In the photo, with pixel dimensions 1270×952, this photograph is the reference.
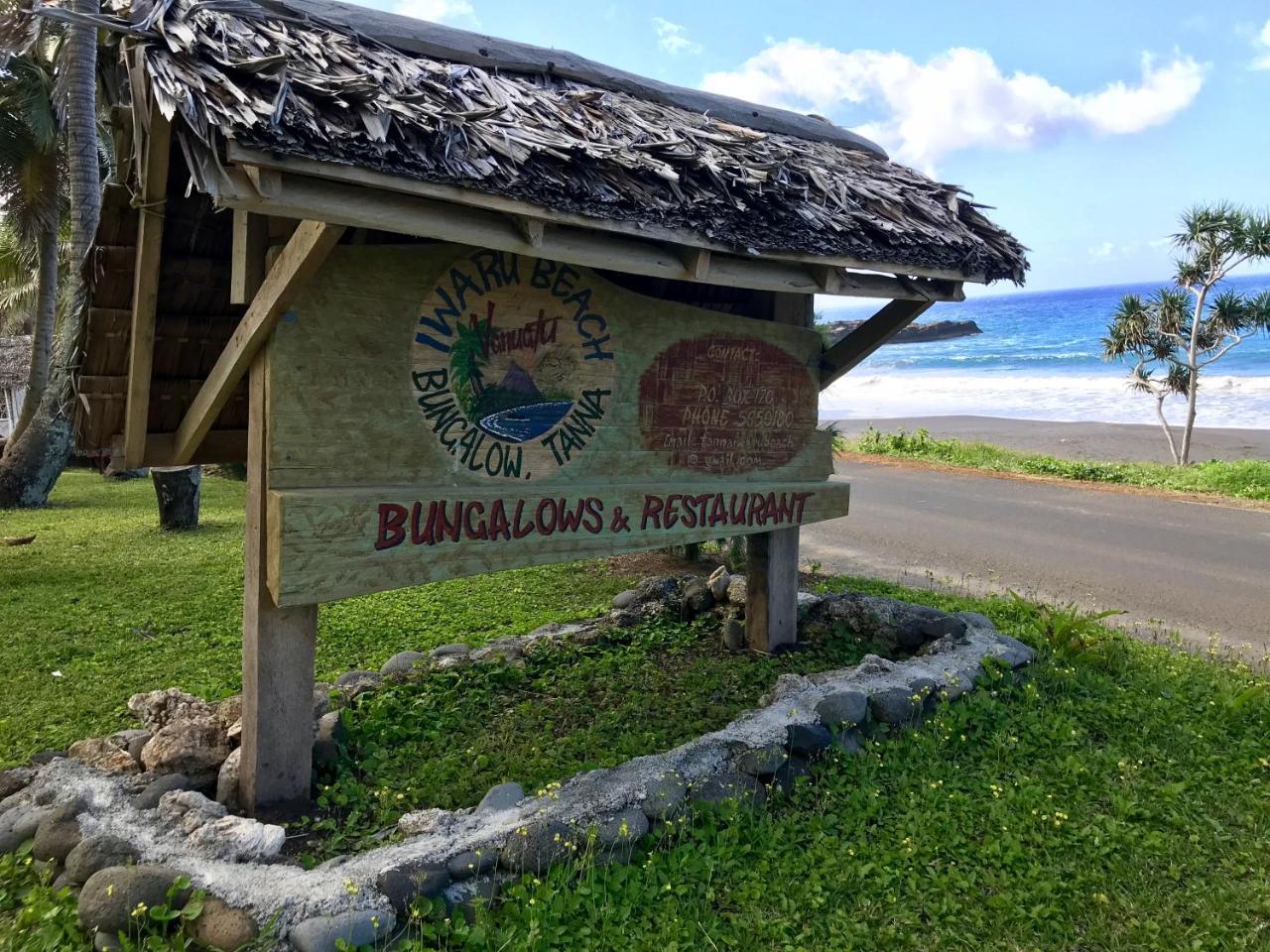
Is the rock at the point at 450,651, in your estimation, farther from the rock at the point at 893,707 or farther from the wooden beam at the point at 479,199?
the wooden beam at the point at 479,199

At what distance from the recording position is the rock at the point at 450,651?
18.4ft

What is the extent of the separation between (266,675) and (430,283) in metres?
1.82

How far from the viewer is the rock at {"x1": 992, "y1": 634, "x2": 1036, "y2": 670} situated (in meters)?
5.24

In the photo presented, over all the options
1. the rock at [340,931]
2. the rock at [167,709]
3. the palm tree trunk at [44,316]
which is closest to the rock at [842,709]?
the rock at [340,931]

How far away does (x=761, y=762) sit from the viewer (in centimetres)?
396

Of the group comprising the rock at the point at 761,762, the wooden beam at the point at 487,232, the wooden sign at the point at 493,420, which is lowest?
the rock at the point at 761,762

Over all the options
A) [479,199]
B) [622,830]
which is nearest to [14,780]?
[622,830]

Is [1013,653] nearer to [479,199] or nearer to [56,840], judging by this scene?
[479,199]

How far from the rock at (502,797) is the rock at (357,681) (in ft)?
5.28

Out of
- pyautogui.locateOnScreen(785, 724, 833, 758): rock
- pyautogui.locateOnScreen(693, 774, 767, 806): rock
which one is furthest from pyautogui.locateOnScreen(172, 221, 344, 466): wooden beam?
pyautogui.locateOnScreen(785, 724, 833, 758): rock

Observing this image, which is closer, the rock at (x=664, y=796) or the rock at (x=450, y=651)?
the rock at (x=664, y=796)

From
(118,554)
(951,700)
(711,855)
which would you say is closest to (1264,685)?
(951,700)

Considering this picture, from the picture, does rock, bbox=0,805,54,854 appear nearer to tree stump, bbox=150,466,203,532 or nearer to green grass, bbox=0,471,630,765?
green grass, bbox=0,471,630,765

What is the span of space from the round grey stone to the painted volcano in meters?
1.84
